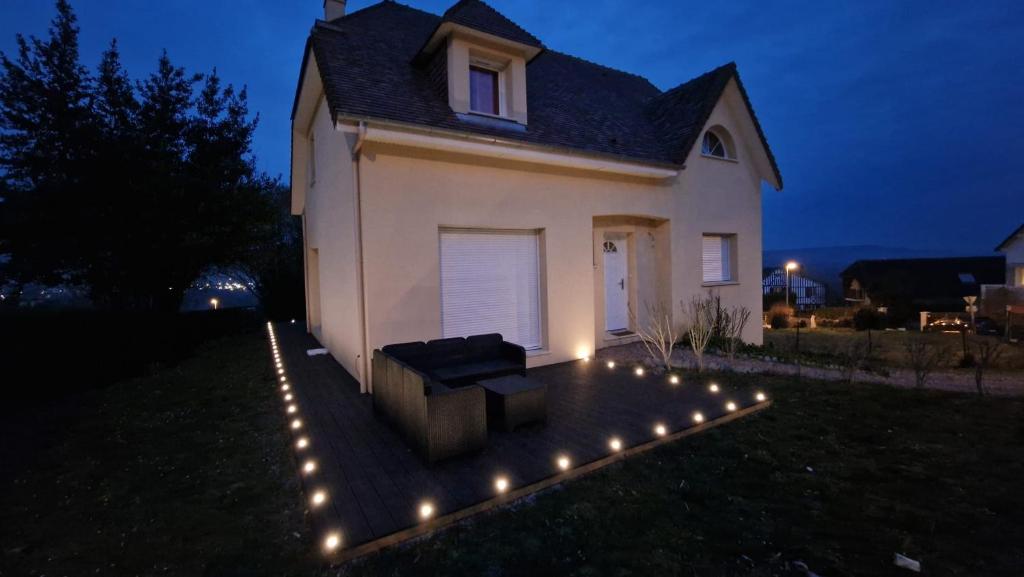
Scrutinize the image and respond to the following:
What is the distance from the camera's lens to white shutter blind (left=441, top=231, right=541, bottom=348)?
280 inches

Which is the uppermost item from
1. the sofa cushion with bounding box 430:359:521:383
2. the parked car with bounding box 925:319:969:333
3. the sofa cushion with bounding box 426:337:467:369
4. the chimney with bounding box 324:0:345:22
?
the chimney with bounding box 324:0:345:22

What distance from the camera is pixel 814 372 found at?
25.8 feet

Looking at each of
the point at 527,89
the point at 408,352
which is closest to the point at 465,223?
the point at 408,352

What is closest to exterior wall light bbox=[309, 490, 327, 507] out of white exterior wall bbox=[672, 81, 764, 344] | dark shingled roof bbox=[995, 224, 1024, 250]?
white exterior wall bbox=[672, 81, 764, 344]

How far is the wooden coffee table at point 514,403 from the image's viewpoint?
4512mm

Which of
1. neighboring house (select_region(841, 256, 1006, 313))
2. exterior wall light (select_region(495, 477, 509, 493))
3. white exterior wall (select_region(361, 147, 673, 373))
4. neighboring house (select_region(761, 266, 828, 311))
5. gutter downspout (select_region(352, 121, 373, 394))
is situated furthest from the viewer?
neighboring house (select_region(761, 266, 828, 311))

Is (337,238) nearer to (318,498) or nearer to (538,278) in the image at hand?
(538,278)

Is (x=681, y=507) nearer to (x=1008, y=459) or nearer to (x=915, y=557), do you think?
(x=915, y=557)

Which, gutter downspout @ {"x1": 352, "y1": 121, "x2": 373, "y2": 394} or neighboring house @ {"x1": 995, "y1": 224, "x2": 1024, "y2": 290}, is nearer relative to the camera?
gutter downspout @ {"x1": 352, "y1": 121, "x2": 373, "y2": 394}

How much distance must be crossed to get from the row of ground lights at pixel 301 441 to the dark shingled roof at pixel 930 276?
44838 mm

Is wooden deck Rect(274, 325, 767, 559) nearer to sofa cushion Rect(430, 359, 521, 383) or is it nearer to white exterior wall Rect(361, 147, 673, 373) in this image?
sofa cushion Rect(430, 359, 521, 383)

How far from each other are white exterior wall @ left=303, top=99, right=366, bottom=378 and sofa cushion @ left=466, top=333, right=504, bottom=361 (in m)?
1.79

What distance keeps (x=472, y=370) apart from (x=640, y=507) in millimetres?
2760

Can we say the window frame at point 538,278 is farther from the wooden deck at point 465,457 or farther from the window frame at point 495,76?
the window frame at point 495,76
